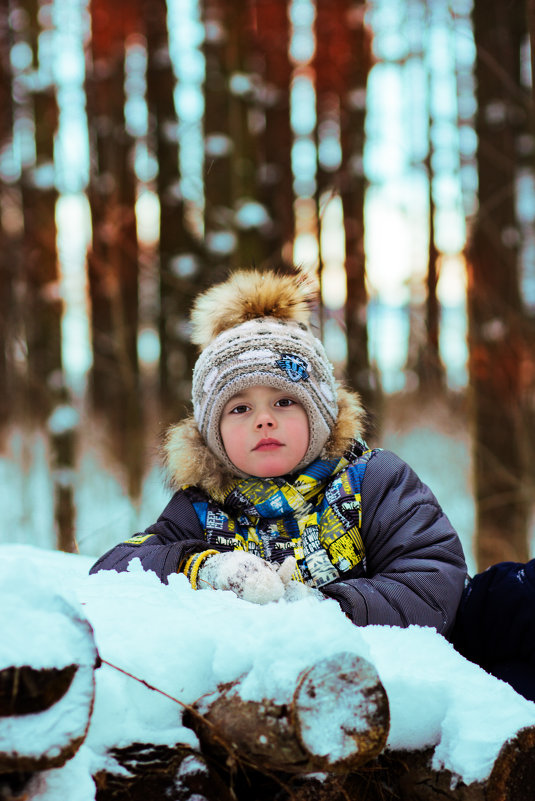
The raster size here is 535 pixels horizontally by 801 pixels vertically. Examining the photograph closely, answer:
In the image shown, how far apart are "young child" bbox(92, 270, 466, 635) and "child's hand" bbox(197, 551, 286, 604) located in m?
0.03

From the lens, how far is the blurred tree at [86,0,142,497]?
16.5ft

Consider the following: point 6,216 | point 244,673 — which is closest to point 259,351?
point 244,673

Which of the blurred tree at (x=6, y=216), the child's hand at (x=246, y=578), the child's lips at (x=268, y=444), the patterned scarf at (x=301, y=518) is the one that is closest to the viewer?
the child's hand at (x=246, y=578)

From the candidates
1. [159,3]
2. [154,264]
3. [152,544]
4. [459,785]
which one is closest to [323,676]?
[459,785]

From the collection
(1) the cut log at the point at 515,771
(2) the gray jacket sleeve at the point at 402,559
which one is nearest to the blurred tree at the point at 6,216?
(2) the gray jacket sleeve at the point at 402,559

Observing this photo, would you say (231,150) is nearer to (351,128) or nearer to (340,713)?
(351,128)

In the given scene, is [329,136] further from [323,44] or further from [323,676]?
[323,676]

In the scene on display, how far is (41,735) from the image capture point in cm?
87

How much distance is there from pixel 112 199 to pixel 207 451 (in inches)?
133

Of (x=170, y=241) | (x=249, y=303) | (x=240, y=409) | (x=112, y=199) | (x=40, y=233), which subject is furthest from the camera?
(x=112, y=199)

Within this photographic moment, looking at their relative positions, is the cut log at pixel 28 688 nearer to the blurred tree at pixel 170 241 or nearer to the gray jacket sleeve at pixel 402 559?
the gray jacket sleeve at pixel 402 559

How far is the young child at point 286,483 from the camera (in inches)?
69.7

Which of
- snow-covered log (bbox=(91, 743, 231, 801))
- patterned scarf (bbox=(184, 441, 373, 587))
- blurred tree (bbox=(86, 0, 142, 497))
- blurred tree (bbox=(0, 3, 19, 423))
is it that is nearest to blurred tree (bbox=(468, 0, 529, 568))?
blurred tree (bbox=(86, 0, 142, 497))

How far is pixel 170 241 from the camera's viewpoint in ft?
14.6
